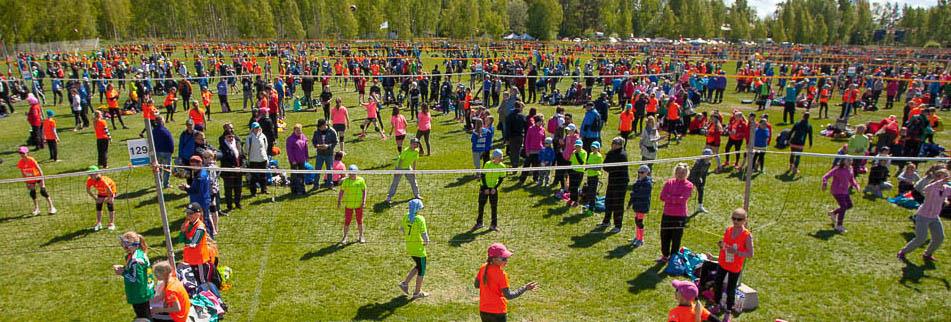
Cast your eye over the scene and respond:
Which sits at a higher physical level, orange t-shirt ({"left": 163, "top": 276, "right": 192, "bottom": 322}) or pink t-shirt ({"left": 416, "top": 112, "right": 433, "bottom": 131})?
pink t-shirt ({"left": 416, "top": 112, "right": 433, "bottom": 131})

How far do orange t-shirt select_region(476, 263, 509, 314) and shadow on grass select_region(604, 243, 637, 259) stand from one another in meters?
3.87

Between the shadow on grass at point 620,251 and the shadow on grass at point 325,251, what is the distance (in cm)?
453

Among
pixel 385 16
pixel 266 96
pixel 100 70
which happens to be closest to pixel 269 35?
pixel 385 16

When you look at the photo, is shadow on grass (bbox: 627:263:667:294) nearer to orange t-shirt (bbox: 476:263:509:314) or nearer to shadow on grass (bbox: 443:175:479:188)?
orange t-shirt (bbox: 476:263:509:314)

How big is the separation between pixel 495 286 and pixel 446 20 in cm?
7642

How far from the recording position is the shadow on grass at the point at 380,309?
25.3 feet

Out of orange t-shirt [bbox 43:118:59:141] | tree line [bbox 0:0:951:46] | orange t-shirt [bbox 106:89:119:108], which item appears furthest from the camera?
tree line [bbox 0:0:951:46]

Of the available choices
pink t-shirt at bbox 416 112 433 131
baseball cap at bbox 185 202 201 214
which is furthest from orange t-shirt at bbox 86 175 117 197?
pink t-shirt at bbox 416 112 433 131

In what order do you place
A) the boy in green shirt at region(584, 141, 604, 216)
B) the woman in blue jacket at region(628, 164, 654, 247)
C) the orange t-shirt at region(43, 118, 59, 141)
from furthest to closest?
the orange t-shirt at region(43, 118, 59, 141) < the boy in green shirt at region(584, 141, 604, 216) < the woman in blue jacket at region(628, 164, 654, 247)

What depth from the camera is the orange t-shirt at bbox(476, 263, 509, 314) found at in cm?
621

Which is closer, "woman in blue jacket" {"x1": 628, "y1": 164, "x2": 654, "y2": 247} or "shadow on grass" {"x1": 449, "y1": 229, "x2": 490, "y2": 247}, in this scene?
"woman in blue jacket" {"x1": 628, "y1": 164, "x2": 654, "y2": 247}

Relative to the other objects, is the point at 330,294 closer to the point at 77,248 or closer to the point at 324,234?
the point at 324,234

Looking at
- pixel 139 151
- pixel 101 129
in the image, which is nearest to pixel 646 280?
pixel 139 151

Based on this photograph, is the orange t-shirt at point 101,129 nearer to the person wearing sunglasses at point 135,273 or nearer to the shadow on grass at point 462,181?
the shadow on grass at point 462,181
